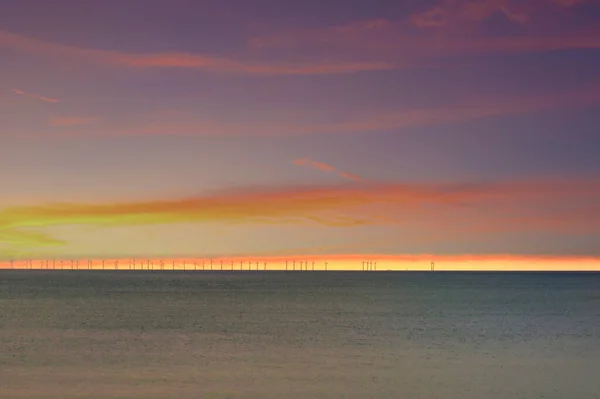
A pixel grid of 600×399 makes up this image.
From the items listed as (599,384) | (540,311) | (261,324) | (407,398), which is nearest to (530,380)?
(599,384)

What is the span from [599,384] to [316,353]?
78.5 feet

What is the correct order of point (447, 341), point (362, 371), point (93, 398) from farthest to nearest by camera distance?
1. point (447, 341)
2. point (362, 371)
3. point (93, 398)

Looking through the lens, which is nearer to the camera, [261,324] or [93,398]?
[93,398]

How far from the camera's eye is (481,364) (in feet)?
197

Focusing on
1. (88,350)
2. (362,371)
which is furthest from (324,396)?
(88,350)

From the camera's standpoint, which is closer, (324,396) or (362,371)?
(324,396)

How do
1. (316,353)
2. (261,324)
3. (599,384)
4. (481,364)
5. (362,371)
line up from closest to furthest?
(599,384) < (362,371) < (481,364) < (316,353) < (261,324)

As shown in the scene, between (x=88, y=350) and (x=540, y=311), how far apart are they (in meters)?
85.2

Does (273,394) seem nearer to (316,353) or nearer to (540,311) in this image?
(316,353)

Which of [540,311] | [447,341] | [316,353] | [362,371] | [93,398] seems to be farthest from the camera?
[540,311]

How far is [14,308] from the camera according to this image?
13138 cm

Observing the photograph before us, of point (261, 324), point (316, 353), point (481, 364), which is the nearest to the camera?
point (481, 364)

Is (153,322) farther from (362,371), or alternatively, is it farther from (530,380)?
(530,380)

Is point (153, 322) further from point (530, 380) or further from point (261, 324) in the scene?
point (530, 380)
